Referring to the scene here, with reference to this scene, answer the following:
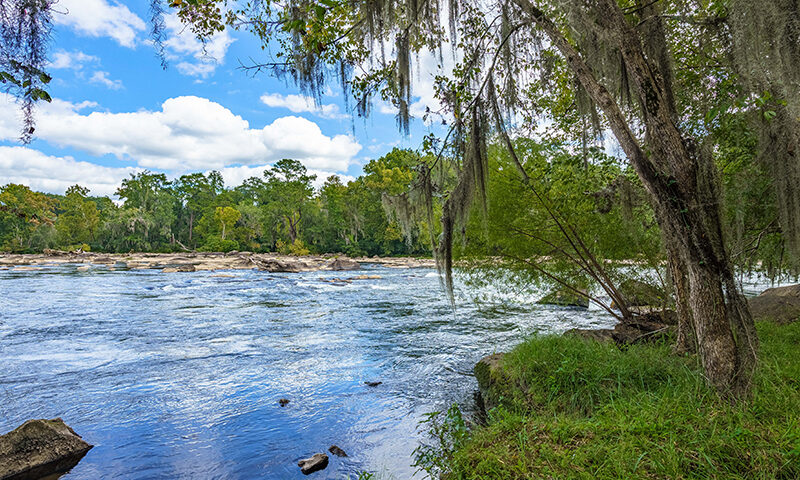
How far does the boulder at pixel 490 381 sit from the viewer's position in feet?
15.2

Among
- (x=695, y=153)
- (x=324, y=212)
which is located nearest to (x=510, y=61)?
(x=695, y=153)

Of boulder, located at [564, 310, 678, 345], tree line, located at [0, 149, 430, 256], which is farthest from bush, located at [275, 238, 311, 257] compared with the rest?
boulder, located at [564, 310, 678, 345]

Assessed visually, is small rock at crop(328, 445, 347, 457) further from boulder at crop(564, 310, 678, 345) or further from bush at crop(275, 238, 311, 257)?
bush at crop(275, 238, 311, 257)

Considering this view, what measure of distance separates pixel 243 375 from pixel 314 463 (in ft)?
10.4

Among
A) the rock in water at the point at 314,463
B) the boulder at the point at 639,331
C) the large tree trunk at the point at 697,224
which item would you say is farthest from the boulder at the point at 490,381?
the large tree trunk at the point at 697,224

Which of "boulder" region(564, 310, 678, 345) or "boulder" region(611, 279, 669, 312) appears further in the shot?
"boulder" region(611, 279, 669, 312)

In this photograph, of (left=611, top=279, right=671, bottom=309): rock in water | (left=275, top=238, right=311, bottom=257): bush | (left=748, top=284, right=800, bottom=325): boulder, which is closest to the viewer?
(left=748, top=284, right=800, bottom=325): boulder

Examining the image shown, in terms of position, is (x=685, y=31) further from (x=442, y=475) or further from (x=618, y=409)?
(x=442, y=475)

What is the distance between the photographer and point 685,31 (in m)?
5.62

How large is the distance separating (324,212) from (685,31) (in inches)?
1761

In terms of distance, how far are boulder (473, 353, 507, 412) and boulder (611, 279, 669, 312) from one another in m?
3.45

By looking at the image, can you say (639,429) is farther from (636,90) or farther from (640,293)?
(640,293)

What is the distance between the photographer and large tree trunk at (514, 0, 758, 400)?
2.71 metres

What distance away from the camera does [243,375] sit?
20.7 feet
